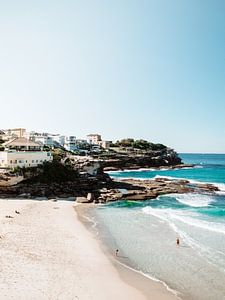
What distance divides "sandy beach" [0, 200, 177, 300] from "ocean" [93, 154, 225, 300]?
1346mm

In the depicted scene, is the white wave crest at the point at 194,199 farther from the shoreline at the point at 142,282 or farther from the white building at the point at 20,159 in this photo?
the shoreline at the point at 142,282

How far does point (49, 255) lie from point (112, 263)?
12.1ft

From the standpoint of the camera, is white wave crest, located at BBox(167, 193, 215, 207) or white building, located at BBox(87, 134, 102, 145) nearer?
white wave crest, located at BBox(167, 193, 215, 207)

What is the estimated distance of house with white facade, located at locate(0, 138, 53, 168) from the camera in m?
43.1

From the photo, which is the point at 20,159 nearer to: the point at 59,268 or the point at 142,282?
the point at 59,268

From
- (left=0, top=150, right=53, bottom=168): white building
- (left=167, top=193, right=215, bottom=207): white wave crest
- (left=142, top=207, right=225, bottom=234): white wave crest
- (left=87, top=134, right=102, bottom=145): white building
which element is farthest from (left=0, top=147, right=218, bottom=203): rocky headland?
(left=87, top=134, right=102, bottom=145): white building

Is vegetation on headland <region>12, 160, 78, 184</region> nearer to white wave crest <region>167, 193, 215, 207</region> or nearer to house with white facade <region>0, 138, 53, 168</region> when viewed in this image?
house with white facade <region>0, 138, 53, 168</region>

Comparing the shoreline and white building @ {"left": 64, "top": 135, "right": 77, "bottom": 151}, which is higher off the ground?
white building @ {"left": 64, "top": 135, "right": 77, "bottom": 151}

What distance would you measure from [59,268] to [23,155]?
93.2 ft

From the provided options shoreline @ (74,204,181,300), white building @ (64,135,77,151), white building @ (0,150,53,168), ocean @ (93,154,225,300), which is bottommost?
shoreline @ (74,204,181,300)

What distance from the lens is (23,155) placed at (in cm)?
4391

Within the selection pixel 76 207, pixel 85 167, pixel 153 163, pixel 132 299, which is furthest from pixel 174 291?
pixel 153 163

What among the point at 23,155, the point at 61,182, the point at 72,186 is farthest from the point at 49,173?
the point at 23,155

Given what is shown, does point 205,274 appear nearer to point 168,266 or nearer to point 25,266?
point 168,266
